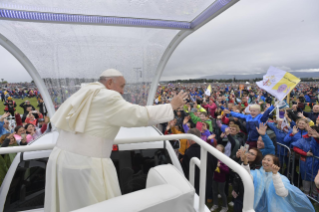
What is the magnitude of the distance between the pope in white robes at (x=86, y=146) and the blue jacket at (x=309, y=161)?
3.30m

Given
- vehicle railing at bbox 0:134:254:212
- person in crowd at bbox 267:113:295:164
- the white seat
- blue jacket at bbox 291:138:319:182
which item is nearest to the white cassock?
vehicle railing at bbox 0:134:254:212

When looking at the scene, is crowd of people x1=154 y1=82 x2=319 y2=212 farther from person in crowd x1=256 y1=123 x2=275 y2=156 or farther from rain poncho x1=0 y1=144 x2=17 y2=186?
rain poncho x1=0 y1=144 x2=17 y2=186

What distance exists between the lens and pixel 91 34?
11.4 feet

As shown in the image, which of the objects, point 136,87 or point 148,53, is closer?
point 148,53

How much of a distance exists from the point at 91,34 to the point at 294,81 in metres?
4.33

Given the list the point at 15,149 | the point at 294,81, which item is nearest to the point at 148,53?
the point at 15,149

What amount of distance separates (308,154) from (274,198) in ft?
5.68

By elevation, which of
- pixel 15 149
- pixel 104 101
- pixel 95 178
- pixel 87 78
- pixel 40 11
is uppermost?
pixel 40 11

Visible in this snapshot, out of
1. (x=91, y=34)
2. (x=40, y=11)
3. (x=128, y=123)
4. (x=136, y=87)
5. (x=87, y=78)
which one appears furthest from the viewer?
(x=136, y=87)

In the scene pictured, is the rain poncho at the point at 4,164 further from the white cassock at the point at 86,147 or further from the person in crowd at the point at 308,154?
the person in crowd at the point at 308,154

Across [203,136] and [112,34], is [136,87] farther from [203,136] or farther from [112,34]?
[203,136]

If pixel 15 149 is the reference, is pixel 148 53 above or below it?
above

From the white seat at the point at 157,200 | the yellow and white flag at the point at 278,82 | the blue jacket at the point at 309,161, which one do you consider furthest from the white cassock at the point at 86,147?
the yellow and white flag at the point at 278,82

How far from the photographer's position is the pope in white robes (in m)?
1.65
